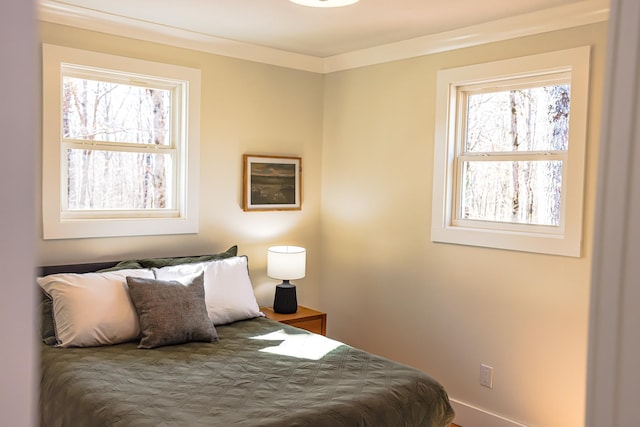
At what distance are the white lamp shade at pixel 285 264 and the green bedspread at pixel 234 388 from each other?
3.12 ft

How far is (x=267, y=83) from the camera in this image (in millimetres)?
4262

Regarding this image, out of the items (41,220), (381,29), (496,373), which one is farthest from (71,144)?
(496,373)

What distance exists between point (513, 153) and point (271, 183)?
69.1 inches

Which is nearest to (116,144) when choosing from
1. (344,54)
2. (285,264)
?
(285,264)

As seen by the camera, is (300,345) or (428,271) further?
(428,271)

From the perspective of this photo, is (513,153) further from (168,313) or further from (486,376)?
(168,313)

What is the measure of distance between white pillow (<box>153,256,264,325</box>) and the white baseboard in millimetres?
1405

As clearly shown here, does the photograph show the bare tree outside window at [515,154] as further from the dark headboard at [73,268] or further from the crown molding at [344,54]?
the dark headboard at [73,268]

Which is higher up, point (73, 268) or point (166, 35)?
point (166, 35)

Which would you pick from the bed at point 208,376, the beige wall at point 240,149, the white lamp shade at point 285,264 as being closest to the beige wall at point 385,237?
the beige wall at point 240,149

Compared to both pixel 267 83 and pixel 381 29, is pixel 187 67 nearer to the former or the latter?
pixel 267 83

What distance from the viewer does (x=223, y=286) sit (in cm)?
354

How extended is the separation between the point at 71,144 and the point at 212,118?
3.10 feet

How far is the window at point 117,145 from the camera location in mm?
3340
